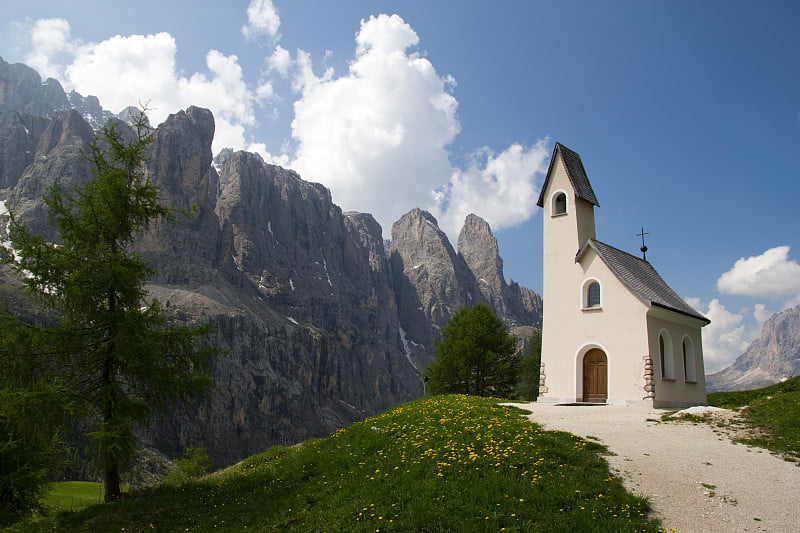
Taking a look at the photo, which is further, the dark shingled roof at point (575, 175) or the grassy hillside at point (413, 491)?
the dark shingled roof at point (575, 175)

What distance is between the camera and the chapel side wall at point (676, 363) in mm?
21984

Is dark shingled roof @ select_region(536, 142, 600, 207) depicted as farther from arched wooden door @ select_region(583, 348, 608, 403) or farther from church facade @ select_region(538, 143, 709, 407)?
arched wooden door @ select_region(583, 348, 608, 403)

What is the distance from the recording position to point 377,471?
10.6 metres

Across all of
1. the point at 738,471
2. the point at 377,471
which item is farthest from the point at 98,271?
the point at 738,471

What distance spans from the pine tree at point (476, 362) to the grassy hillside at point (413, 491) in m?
24.9

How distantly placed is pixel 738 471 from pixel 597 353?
43.8 ft

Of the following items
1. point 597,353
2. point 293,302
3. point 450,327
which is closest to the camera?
point 597,353

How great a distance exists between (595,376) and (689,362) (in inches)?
230

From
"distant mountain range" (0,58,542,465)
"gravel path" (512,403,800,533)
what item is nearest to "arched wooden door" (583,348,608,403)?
"gravel path" (512,403,800,533)

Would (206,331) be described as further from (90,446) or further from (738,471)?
(738,471)

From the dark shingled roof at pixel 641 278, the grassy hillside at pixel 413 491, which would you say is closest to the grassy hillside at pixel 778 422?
the grassy hillside at pixel 413 491

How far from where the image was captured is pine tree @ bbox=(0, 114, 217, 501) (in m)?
12.5

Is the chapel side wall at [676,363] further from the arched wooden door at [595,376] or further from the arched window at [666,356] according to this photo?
the arched wooden door at [595,376]

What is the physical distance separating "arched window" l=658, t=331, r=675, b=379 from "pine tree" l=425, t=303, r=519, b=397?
54.7 feet
